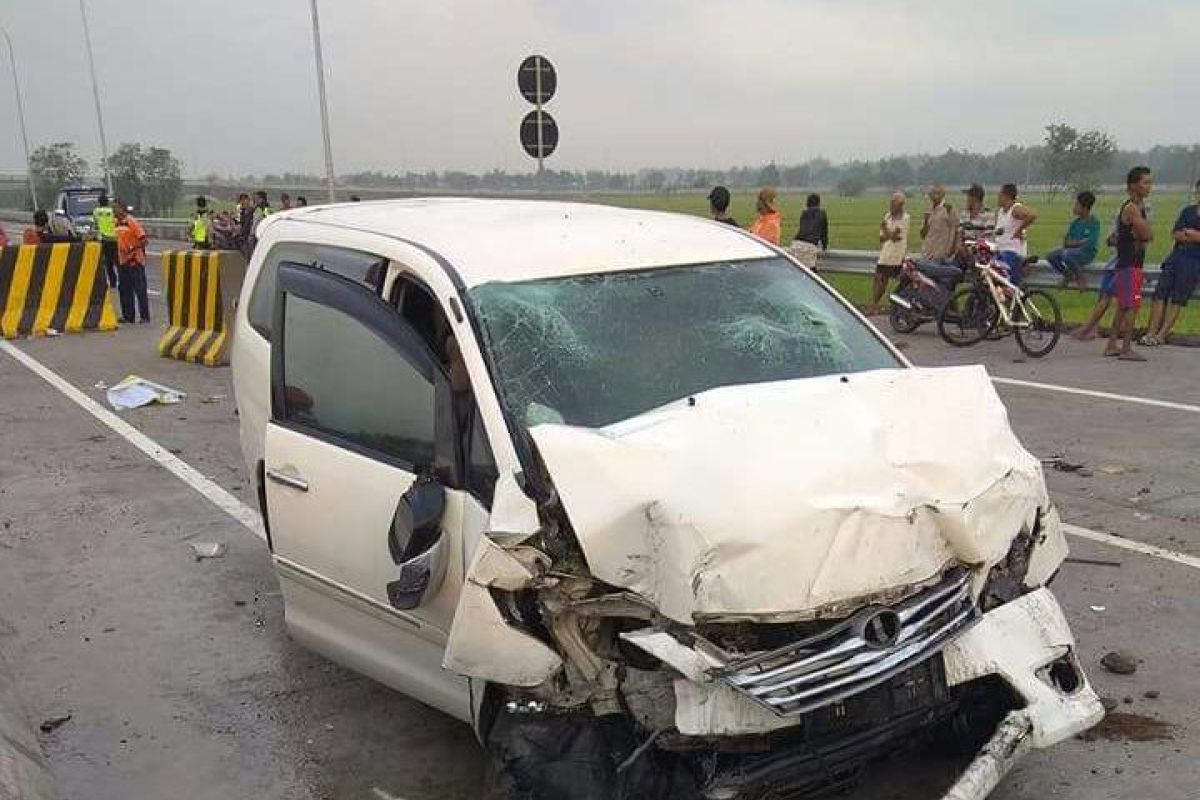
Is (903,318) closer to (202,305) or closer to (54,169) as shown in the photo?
(202,305)

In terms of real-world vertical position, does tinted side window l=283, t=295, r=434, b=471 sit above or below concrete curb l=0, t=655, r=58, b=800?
above

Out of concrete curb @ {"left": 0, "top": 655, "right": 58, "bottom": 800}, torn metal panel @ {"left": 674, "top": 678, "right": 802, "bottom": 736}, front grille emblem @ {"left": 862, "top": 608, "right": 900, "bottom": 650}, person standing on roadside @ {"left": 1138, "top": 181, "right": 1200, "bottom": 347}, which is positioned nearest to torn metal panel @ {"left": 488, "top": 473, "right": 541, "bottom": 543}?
torn metal panel @ {"left": 674, "top": 678, "right": 802, "bottom": 736}

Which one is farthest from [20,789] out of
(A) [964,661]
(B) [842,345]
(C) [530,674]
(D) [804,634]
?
(B) [842,345]

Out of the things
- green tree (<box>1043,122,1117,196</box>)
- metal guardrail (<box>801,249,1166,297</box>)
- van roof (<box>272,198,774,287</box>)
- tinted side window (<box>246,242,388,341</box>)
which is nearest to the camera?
van roof (<box>272,198,774,287</box>)

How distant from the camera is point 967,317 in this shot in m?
11.6

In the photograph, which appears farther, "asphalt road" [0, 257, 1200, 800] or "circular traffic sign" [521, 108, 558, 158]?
"circular traffic sign" [521, 108, 558, 158]

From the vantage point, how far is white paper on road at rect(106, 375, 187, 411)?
9.70 meters

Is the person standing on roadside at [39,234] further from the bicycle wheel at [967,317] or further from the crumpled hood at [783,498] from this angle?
the crumpled hood at [783,498]

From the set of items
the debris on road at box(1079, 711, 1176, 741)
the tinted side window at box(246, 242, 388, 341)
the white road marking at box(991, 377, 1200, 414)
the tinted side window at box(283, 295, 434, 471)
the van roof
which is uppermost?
the van roof

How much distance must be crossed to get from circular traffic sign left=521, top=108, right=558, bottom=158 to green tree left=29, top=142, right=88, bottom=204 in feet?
200

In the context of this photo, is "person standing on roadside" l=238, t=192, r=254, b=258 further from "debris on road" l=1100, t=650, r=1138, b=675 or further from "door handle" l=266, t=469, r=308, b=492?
"debris on road" l=1100, t=650, r=1138, b=675

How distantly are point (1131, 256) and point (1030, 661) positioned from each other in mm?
8926

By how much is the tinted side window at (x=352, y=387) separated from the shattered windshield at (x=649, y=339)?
1.09 ft

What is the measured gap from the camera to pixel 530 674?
2754 millimetres
